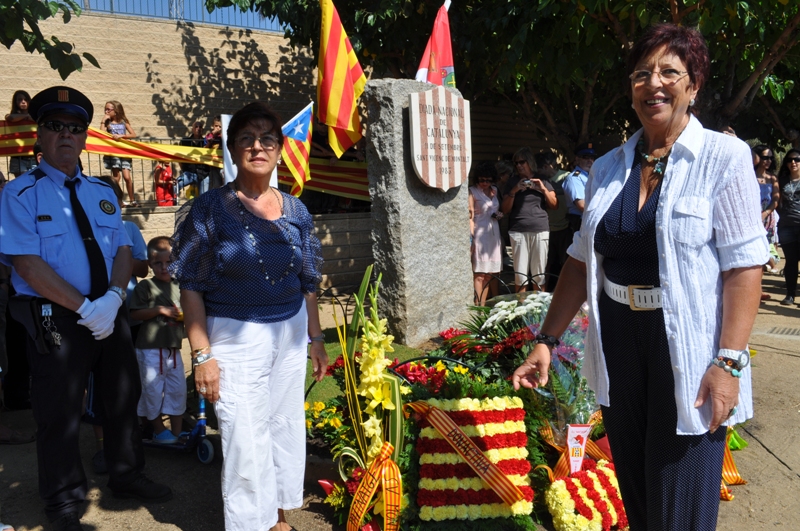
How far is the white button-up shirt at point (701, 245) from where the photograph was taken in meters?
1.97

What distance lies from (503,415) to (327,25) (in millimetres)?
4321

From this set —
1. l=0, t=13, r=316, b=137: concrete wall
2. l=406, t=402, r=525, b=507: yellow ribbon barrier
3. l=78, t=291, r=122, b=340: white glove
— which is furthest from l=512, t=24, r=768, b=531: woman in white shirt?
l=0, t=13, r=316, b=137: concrete wall

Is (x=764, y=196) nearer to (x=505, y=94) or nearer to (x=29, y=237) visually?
(x=505, y=94)

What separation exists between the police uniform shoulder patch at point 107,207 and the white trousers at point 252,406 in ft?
3.38

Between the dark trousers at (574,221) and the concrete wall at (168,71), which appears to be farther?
the concrete wall at (168,71)

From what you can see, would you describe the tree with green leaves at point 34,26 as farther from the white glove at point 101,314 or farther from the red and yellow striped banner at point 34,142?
the red and yellow striped banner at point 34,142

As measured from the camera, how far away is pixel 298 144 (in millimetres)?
6430

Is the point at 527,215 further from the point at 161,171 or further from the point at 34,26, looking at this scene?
the point at 161,171

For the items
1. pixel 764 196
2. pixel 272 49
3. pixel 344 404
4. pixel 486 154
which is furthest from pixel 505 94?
pixel 344 404

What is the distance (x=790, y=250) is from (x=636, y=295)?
7.81 metres

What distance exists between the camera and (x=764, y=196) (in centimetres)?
889

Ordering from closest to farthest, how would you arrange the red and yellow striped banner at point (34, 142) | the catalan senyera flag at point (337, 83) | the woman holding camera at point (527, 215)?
the catalan senyera flag at point (337, 83), the woman holding camera at point (527, 215), the red and yellow striped banner at point (34, 142)

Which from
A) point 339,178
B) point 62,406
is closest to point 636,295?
point 62,406

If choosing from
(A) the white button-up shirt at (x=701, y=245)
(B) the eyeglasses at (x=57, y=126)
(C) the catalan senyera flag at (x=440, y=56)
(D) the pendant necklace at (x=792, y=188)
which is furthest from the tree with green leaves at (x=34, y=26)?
(D) the pendant necklace at (x=792, y=188)
